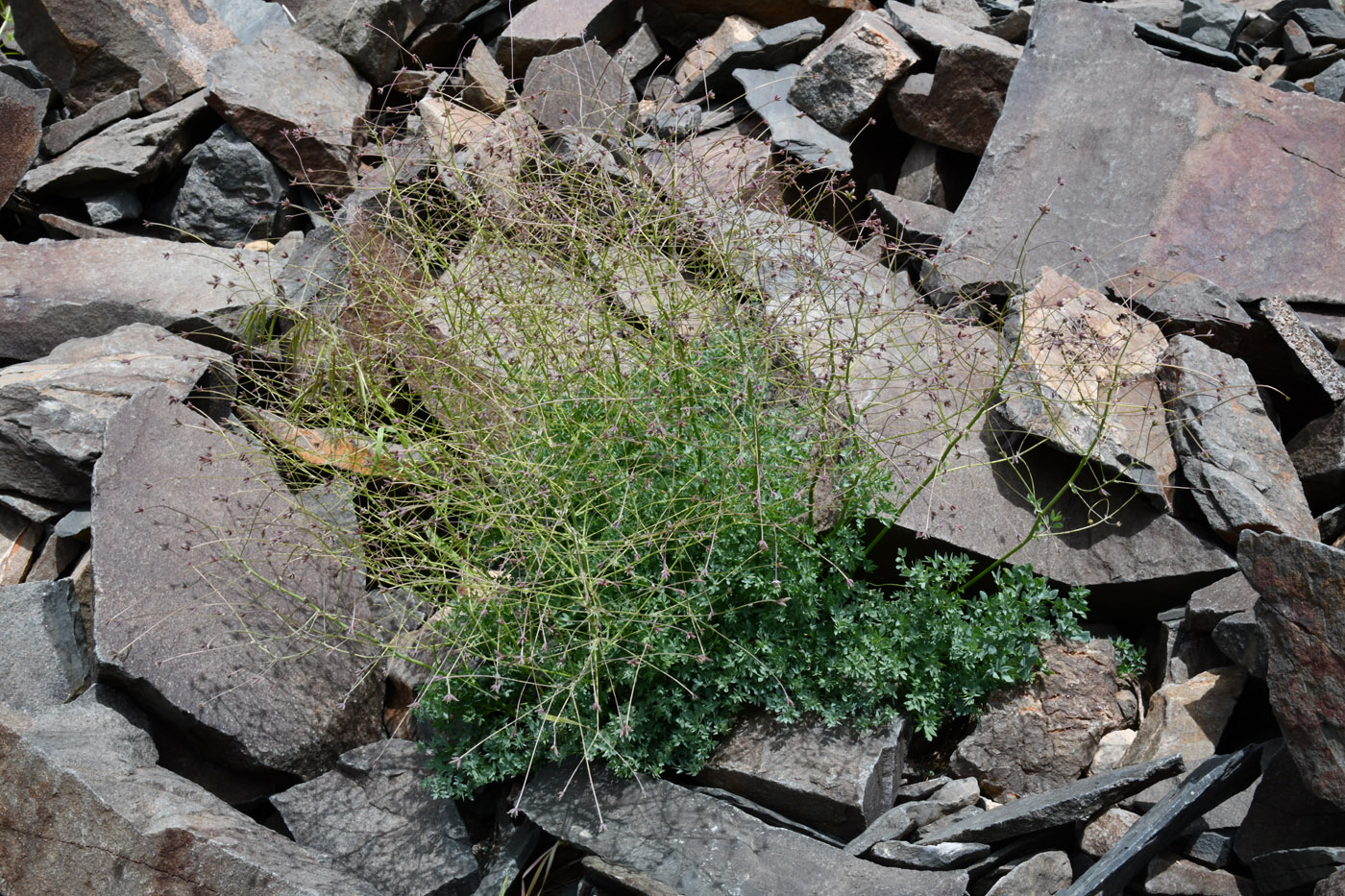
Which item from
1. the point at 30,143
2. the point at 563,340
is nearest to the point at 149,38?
the point at 30,143

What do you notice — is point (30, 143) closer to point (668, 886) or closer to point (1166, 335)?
point (668, 886)

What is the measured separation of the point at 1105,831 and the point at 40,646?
3.14 metres

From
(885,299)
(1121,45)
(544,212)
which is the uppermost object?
(1121,45)

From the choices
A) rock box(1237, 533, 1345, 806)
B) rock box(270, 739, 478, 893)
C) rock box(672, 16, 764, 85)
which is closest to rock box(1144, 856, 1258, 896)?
rock box(1237, 533, 1345, 806)

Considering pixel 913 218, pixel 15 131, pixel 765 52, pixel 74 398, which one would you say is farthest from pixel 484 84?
pixel 74 398

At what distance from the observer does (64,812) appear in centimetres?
264

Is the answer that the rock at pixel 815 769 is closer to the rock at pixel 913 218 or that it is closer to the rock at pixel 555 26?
the rock at pixel 913 218

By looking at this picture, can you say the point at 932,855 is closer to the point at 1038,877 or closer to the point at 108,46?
the point at 1038,877

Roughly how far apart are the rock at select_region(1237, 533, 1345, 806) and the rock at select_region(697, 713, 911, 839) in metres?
1.01

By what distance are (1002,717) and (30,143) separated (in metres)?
5.15

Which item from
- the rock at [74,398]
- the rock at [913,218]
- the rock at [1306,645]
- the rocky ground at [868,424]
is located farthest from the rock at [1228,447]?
the rock at [74,398]

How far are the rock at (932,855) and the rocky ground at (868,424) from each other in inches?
0.4

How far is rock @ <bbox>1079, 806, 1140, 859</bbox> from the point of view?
114 inches

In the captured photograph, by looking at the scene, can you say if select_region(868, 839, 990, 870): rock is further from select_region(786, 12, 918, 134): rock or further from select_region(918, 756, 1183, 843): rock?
select_region(786, 12, 918, 134): rock
